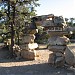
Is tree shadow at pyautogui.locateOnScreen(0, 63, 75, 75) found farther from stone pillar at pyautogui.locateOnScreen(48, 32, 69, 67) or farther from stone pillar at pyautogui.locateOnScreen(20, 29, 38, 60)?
stone pillar at pyautogui.locateOnScreen(20, 29, 38, 60)

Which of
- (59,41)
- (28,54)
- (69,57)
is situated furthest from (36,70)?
(28,54)

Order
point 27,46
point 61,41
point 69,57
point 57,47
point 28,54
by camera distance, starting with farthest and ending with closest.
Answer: point 27,46 → point 28,54 → point 61,41 → point 57,47 → point 69,57

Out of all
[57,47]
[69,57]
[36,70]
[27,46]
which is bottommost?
[36,70]

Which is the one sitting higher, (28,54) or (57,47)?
(57,47)

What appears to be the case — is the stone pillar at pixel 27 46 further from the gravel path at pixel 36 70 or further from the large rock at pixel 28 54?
the gravel path at pixel 36 70

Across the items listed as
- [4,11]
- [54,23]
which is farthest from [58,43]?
[4,11]

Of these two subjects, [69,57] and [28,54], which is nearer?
[69,57]

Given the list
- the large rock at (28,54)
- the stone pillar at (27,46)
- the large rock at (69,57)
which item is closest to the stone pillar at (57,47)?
the large rock at (69,57)

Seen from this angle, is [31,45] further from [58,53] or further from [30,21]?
[58,53]

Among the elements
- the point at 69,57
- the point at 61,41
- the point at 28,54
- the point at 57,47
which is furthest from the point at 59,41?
the point at 28,54

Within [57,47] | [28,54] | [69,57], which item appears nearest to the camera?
[69,57]

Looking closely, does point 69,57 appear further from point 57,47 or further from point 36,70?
point 36,70

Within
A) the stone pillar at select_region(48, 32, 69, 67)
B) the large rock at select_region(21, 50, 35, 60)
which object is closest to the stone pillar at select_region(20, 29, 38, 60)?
the large rock at select_region(21, 50, 35, 60)

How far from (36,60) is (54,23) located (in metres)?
2.44
